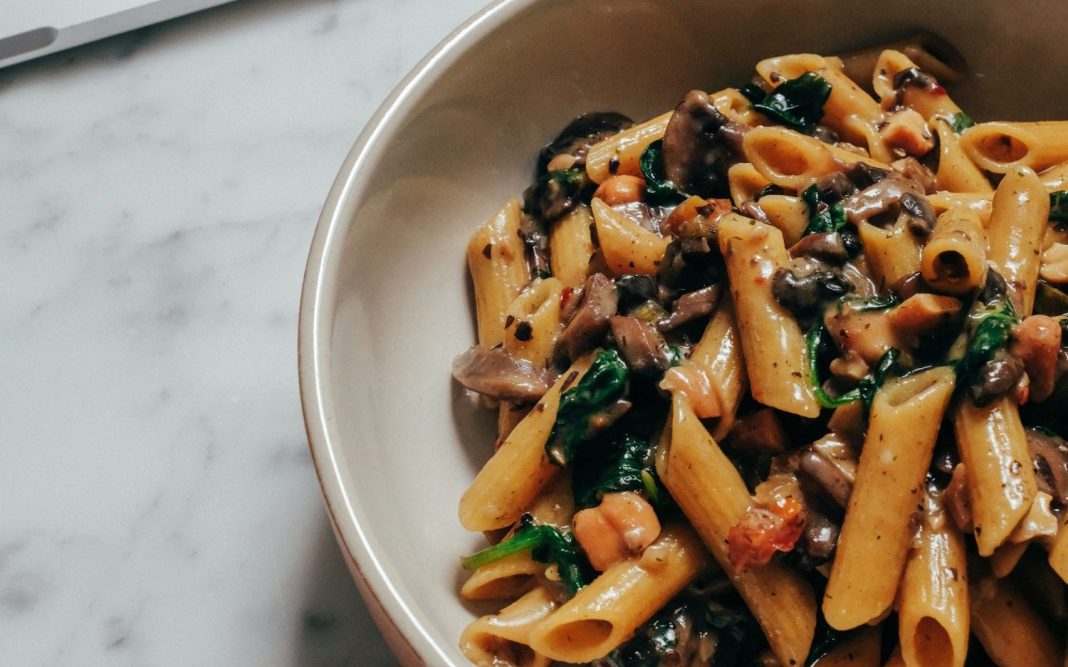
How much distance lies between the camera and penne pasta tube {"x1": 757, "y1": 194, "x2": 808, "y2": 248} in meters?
1.52

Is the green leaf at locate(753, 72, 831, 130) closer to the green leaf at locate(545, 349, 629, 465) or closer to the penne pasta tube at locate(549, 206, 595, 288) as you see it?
the penne pasta tube at locate(549, 206, 595, 288)

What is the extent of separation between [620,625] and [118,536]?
96 centimetres

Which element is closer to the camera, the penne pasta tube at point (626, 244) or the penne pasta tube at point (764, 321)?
the penne pasta tube at point (764, 321)

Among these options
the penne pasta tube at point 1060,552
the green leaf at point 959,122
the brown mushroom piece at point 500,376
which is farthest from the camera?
the green leaf at point 959,122

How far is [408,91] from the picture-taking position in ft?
5.27

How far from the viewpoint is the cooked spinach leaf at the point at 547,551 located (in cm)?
139

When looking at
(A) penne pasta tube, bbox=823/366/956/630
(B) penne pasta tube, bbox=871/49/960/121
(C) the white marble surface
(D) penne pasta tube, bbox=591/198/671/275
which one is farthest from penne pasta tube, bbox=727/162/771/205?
(C) the white marble surface

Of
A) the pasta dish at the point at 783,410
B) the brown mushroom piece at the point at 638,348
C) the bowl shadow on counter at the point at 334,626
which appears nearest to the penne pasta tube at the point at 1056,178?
the pasta dish at the point at 783,410

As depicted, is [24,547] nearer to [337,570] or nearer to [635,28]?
[337,570]

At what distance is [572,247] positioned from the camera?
5.51 feet

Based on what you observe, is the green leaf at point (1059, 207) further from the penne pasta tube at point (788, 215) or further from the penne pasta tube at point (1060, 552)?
the penne pasta tube at point (1060, 552)

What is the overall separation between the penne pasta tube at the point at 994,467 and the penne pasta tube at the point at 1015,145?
0.53m

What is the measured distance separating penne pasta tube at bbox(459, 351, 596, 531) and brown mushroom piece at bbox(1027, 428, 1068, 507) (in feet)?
1.90

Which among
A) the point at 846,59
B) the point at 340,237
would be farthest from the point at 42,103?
the point at 846,59
